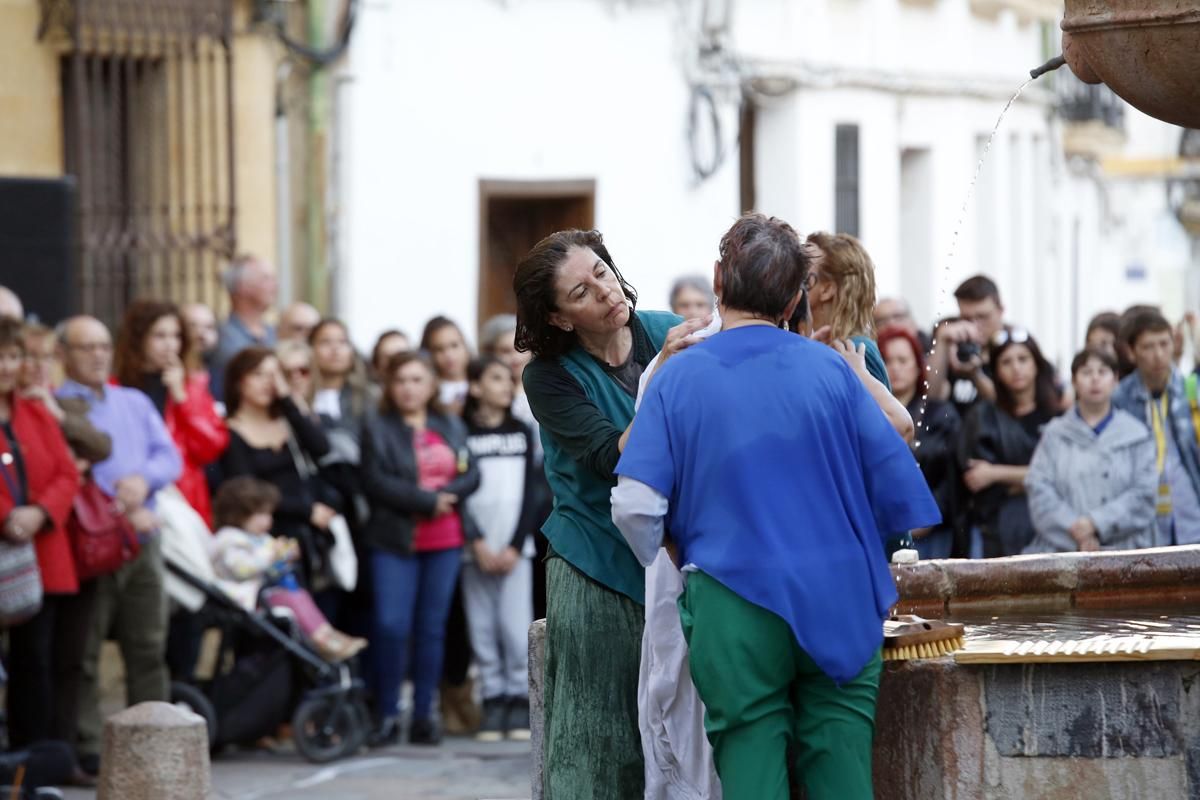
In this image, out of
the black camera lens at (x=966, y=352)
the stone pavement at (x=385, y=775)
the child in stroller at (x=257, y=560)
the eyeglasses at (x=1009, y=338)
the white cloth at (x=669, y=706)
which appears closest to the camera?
the white cloth at (x=669, y=706)

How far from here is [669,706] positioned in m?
5.62

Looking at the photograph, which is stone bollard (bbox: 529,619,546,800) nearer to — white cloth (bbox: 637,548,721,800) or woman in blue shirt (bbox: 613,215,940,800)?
white cloth (bbox: 637,548,721,800)

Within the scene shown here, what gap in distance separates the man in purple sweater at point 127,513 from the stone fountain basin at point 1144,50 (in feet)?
16.4

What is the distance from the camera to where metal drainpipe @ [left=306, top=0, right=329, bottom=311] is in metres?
16.9

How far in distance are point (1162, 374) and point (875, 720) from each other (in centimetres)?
478

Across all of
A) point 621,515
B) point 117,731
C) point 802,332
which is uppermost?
point 802,332

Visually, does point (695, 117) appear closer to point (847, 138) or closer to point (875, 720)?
point (847, 138)

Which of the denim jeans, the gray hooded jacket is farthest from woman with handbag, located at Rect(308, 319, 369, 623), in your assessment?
the gray hooded jacket

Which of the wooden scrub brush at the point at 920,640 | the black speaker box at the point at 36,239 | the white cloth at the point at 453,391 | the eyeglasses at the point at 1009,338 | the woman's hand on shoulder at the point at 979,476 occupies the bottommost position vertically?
the wooden scrub brush at the point at 920,640

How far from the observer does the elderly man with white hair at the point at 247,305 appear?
12312 millimetres

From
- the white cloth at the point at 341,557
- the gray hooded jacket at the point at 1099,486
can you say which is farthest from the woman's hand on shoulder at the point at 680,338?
the white cloth at the point at 341,557

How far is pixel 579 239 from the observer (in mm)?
5895

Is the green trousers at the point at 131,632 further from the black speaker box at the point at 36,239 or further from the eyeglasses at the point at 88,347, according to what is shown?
the black speaker box at the point at 36,239

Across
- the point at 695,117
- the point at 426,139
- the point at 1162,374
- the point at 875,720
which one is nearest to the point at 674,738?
the point at 875,720
